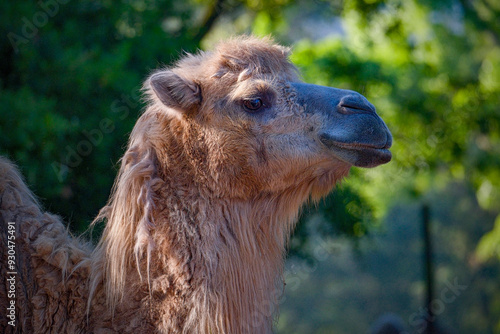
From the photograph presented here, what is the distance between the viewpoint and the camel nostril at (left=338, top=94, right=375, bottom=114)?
3.35 m

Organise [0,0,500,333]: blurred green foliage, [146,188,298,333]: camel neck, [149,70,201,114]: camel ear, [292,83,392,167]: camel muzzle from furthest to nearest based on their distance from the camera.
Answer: [0,0,500,333]: blurred green foliage → [149,70,201,114]: camel ear → [292,83,392,167]: camel muzzle → [146,188,298,333]: camel neck

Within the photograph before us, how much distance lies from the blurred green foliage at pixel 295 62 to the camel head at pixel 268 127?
72 cm

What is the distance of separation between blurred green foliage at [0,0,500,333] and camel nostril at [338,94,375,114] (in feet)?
2.91

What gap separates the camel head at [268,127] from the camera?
3340 millimetres

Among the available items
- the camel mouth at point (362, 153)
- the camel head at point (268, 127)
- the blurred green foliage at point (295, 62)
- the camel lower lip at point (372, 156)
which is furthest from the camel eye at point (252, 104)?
the blurred green foliage at point (295, 62)

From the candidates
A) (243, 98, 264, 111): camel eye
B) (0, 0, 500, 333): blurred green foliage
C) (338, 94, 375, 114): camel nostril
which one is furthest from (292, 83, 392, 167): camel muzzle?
(0, 0, 500, 333): blurred green foliage

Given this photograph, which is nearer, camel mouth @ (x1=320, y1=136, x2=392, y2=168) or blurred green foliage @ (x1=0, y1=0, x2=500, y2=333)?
camel mouth @ (x1=320, y1=136, x2=392, y2=168)

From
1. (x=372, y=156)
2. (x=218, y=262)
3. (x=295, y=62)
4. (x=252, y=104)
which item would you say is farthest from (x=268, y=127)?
(x=295, y=62)

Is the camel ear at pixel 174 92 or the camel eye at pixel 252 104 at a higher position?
the camel ear at pixel 174 92

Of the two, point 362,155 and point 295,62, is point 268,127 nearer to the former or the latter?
point 362,155

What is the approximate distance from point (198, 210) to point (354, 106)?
1151 mm

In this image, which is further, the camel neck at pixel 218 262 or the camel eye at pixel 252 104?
the camel eye at pixel 252 104

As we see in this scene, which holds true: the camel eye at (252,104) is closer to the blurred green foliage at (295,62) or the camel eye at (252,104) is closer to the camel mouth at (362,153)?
the camel mouth at (362,153)

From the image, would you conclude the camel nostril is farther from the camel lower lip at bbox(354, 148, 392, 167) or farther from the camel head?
the camel lower lip at bbox(354, 148, 392, 167)
